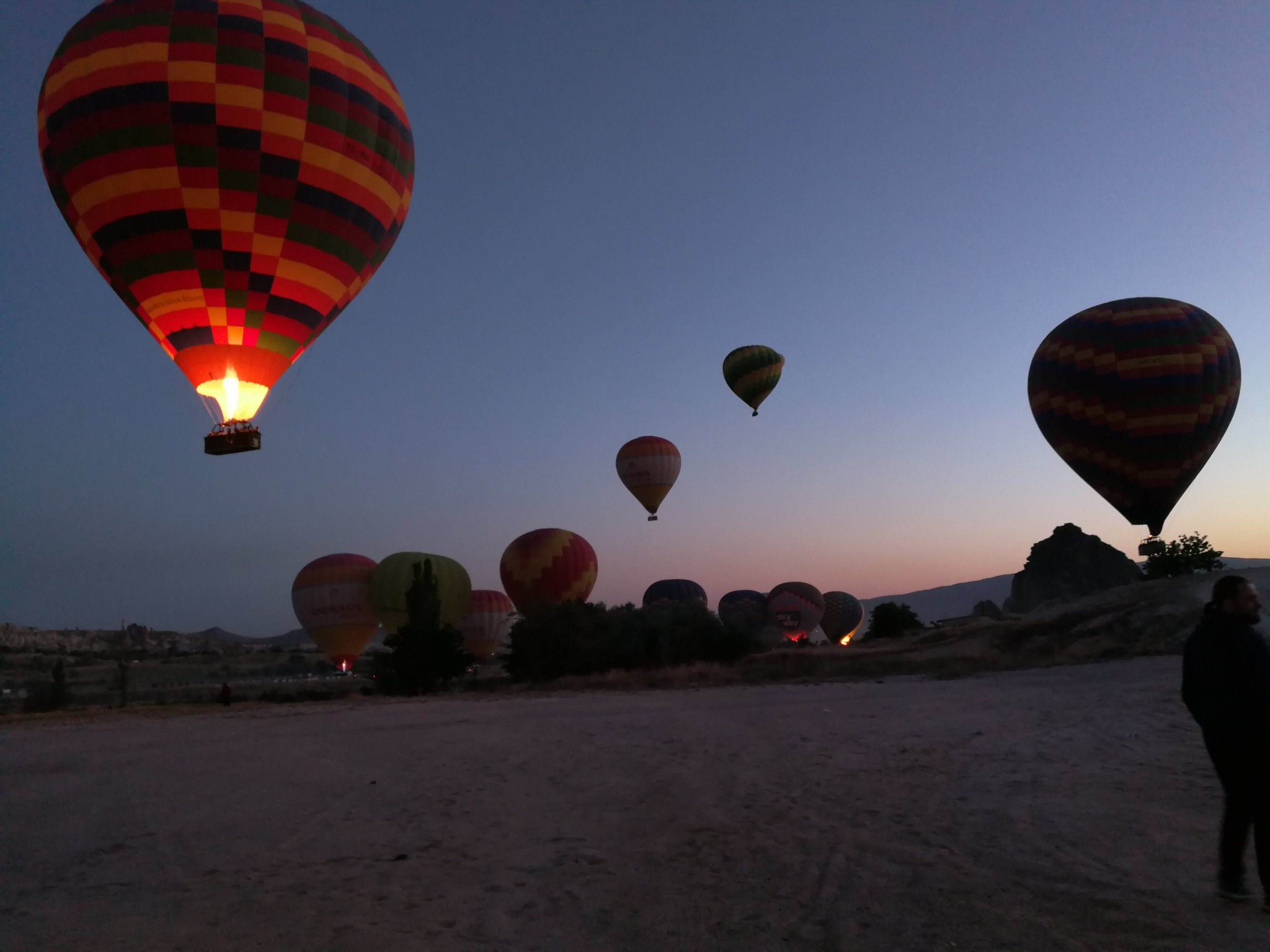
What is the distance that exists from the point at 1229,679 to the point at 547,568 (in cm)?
3659

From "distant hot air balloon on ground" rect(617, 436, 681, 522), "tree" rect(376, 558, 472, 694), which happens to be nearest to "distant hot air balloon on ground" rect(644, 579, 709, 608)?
"distant hot air balloon on ground" rect(617, 436, 681, 522)

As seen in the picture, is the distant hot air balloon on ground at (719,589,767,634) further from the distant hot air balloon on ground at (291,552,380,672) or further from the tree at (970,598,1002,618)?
the distant hot air balloon on ground at (291,552,380,672)

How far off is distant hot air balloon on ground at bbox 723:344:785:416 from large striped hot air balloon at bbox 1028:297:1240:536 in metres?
15.5

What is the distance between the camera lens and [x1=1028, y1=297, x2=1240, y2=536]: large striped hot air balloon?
918 inches

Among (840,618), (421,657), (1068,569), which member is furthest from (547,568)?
(1068,569)

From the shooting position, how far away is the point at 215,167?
1347 centimetres

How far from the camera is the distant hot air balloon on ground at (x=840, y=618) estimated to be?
6325 centimetres

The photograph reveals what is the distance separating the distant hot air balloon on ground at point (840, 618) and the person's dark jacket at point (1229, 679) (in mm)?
60126

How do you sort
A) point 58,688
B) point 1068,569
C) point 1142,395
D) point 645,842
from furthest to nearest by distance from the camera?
point 1068,569 → point 58,688 → point 1142,395 → point 645,842

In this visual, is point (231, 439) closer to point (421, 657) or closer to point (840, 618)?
point (421, 657)

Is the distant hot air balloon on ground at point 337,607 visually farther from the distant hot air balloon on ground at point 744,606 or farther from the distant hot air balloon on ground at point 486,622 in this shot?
the distant hot air balloon on ground at point 744,606

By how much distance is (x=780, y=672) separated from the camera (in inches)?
896

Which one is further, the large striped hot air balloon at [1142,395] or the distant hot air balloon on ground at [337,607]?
the distant hot air balloon on ground at [337,607]

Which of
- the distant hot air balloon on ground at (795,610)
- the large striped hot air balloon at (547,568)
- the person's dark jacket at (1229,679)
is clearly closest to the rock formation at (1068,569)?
the distant hot air balloon on ground at (795,610)
